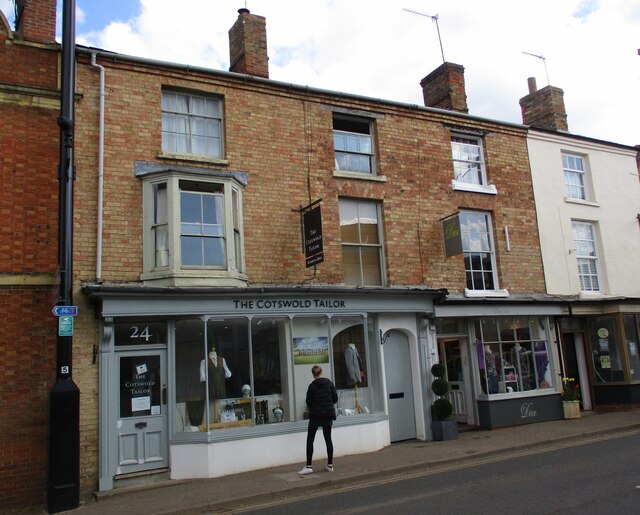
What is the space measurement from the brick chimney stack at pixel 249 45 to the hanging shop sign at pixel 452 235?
18.6 ft

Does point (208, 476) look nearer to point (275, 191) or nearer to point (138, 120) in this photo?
point (275, 191)

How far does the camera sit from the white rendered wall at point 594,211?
1653cm

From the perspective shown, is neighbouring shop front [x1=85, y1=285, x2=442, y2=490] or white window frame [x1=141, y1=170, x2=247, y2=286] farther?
white window frame [x1=141, y1=170, x2=247, y2=286]

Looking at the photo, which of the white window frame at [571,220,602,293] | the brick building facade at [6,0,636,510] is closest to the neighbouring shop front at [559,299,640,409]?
the white window frame at [571,220,602,293]

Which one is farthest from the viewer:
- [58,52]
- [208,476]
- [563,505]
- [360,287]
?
[360,287]

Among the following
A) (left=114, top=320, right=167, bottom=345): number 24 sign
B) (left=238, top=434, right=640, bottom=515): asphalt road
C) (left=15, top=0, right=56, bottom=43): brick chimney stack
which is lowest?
(left=238, top=434, right=640, bottom=515): asphalt road

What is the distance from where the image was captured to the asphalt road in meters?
7.05

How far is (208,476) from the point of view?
33.8ft

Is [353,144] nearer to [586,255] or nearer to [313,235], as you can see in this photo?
[313,235]

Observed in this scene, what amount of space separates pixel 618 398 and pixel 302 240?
10497 mm

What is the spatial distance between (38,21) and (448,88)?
10.6 metres

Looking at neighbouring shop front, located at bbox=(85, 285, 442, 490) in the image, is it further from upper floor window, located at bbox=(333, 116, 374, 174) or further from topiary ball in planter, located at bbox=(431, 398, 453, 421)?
upper floor window, located at bbox=(333, 116, 374, 174)

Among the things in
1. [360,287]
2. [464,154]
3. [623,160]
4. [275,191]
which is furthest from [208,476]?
[623,160]

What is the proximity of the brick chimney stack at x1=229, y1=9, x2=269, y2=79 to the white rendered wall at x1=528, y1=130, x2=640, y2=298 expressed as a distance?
8358 millimetres
